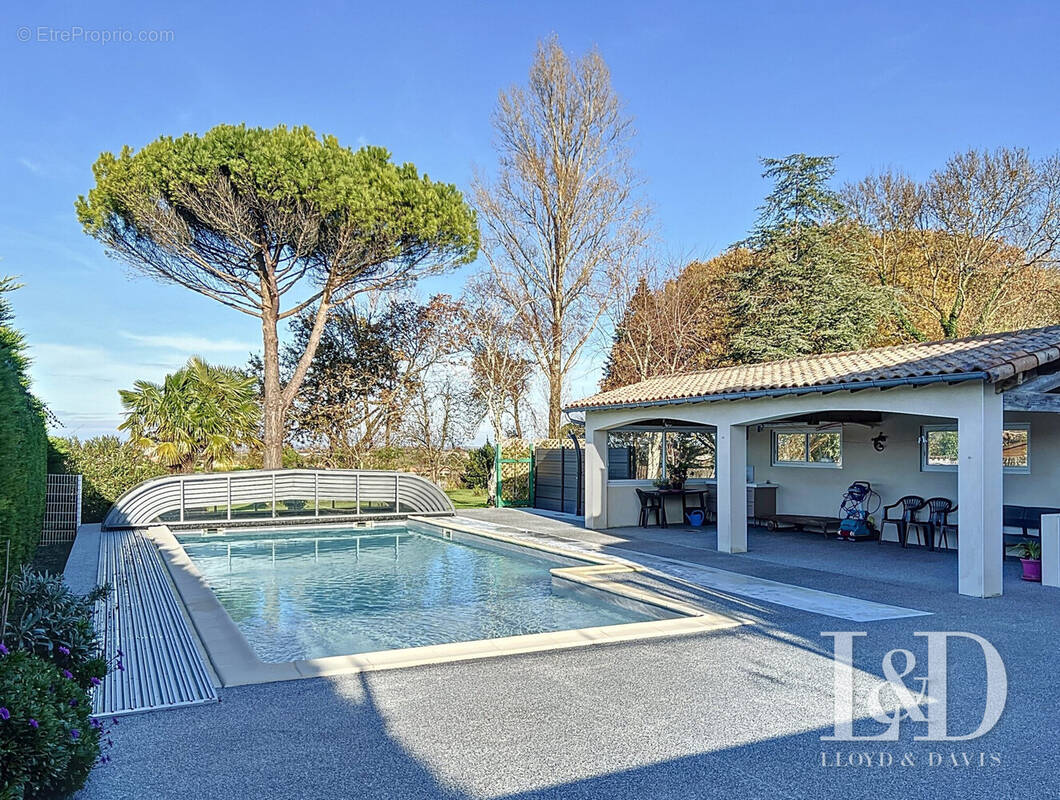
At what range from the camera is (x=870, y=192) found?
86.9 feet

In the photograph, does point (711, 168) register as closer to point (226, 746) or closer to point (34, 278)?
point (34, 278)

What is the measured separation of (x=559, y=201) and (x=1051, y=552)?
2023 cm

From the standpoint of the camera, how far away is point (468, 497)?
2456 cm

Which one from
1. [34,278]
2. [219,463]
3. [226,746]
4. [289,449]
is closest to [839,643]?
[226,746]

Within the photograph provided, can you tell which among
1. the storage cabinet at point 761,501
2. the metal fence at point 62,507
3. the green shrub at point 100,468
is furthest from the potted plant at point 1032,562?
the green shrub at point 100,468

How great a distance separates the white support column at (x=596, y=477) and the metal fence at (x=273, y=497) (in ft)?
13.4

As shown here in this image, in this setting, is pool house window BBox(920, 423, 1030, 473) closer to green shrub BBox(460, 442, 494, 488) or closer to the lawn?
the lawn

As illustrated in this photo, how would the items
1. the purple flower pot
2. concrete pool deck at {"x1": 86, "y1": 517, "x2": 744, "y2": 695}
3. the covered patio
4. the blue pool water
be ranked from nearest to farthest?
1. concrete pool deck at {"x1": 86, "y1": 517, "x2": 744, "y2": 695}
2. the blue pool water
3. the covered patio
4. the purple flower pot

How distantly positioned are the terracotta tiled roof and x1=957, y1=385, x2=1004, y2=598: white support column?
0.42 meters

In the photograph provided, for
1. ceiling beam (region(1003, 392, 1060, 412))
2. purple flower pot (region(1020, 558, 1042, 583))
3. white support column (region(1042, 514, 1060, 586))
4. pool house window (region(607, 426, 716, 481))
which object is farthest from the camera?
pool house window (region(607, 426, 716, 481))

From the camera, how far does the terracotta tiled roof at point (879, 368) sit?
30.3 feet

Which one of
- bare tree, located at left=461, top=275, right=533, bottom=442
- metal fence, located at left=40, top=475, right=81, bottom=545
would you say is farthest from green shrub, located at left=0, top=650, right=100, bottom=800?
bare tree, located at left=461, top=275, right=533, bottom=442

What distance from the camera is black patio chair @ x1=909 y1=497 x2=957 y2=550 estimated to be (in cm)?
1305

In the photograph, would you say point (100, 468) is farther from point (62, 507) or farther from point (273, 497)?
point (273, 497)
